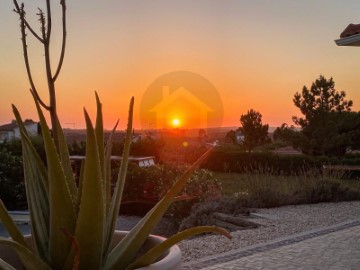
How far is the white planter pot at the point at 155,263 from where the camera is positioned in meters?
2.31

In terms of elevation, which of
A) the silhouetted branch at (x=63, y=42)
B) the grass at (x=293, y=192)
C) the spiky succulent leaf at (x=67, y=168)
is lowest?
the grass at (x=293, y=192)

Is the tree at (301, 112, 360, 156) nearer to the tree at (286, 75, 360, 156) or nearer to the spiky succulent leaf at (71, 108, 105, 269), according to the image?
the tree at (286, 75, 360, 156)

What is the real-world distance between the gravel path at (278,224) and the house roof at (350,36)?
3203mm

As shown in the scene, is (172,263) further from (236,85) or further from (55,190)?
(236,85)

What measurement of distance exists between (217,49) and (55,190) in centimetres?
807

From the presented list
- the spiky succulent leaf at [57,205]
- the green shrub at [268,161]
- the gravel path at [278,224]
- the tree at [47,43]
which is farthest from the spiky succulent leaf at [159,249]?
the green shrub at [268,161]

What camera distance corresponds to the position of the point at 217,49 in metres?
10.0

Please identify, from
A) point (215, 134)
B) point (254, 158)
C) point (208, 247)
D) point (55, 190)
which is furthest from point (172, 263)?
point (215, 134)

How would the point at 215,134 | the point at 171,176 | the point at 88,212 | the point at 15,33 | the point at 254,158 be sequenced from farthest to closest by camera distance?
the point at 215,134
the point at 254,158
the point at 171,176
the point at 15,33
the point at 88,212

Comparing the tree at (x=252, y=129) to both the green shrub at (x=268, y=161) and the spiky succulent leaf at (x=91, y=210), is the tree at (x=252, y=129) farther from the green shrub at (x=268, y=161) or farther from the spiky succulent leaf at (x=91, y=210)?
the spiky succulent leaf at (x=91, y=210)

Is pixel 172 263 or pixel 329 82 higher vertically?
pixel 329 82

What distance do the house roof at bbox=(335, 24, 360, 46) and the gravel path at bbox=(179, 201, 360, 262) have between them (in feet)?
10.5

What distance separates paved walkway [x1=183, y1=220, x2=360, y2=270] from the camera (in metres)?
6.31

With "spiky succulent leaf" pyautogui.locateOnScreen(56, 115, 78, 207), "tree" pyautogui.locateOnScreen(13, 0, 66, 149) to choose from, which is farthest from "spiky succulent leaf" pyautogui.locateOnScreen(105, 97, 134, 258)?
"tree" pyautogui.locateOnScreen(13, 0, 66, 149)
